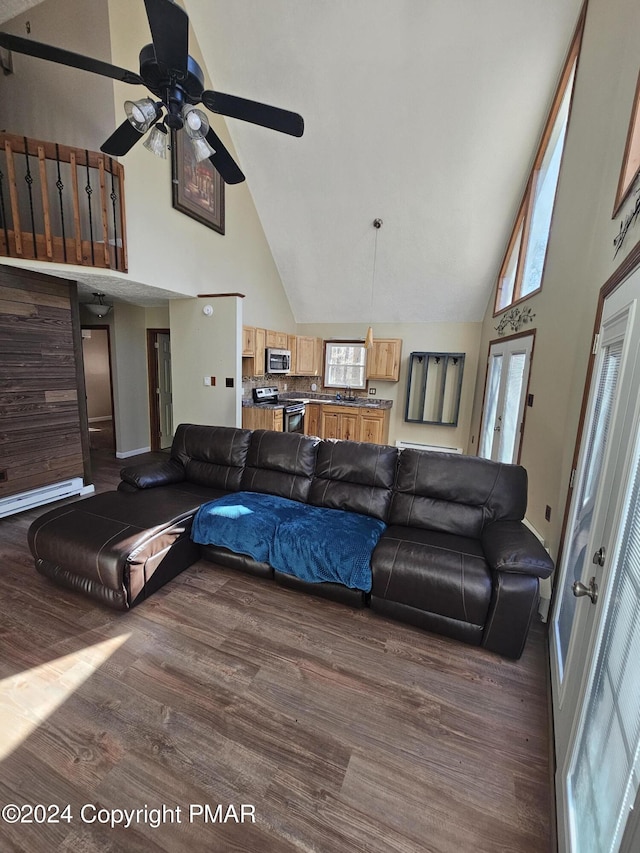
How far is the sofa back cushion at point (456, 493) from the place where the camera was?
241cm

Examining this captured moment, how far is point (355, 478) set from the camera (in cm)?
281

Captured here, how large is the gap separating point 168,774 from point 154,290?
420cm


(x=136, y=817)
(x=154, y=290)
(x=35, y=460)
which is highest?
(x=154, y=290)

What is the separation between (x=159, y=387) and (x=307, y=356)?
270 cm

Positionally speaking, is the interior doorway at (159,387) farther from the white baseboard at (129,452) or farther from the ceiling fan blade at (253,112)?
the ceiling fan blade at (253,112)

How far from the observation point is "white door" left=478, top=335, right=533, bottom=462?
3.42 meters

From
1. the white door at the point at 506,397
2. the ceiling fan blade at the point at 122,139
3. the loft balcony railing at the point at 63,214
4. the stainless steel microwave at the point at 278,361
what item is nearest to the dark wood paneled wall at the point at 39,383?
the loft balcony railing at the point at 63,214

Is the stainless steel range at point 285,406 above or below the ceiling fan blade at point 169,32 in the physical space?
below

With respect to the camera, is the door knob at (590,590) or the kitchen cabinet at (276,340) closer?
the door knob at (590,590)

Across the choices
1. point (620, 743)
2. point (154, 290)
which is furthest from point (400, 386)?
point (620, 743)

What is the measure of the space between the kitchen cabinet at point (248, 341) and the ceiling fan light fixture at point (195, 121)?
2.72 m

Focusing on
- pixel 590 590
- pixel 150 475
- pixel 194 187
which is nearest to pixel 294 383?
pixel 194 187

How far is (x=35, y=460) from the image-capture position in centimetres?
355

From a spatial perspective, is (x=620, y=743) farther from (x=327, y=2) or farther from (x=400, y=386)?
(x=400, y=386)
